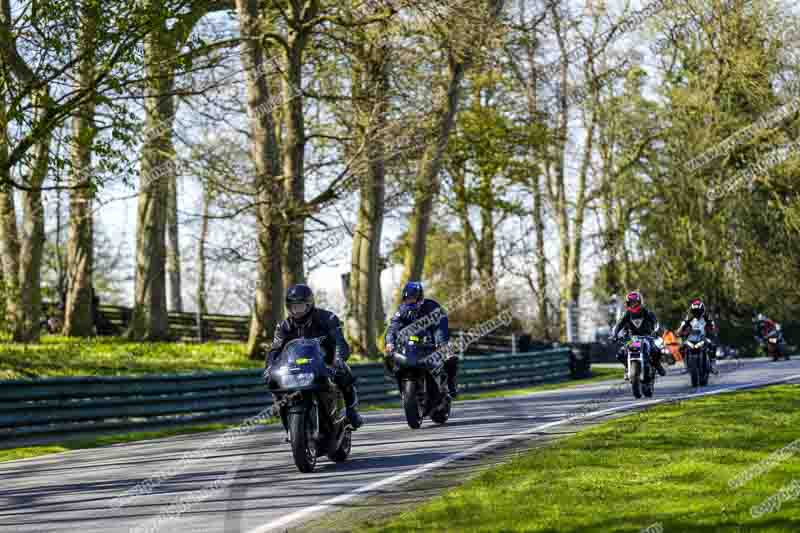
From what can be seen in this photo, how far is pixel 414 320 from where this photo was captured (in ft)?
52.2

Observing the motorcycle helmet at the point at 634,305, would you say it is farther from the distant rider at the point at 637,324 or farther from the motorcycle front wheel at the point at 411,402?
the motorcycle front wheel at the point at 411,402

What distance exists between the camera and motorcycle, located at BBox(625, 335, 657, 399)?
63.0ft

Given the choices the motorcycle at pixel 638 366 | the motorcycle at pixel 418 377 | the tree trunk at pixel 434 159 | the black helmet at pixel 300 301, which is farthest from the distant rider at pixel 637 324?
the tree trunk at pixel 434 159

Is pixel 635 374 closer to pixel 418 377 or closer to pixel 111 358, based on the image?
pixel 418 377

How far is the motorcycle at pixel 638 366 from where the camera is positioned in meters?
19.2

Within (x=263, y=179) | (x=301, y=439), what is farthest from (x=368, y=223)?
(x=301, y=439)

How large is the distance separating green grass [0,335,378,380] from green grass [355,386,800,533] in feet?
42.5

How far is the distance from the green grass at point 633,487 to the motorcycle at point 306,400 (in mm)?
1819

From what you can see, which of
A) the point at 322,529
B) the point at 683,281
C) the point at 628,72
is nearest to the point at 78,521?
the point at 322,529

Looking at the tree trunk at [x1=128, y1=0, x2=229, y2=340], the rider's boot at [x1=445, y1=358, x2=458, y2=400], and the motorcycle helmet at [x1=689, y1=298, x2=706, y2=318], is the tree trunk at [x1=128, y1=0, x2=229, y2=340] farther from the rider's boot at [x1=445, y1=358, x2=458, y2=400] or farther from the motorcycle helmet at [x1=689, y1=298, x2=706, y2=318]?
the motorcycle helmet at [x1=689, y1=298, x2=706, y2=318]

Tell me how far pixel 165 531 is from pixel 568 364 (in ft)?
81.9

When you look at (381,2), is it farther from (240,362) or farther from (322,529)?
(322,529)

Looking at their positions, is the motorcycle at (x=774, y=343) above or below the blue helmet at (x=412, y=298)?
below

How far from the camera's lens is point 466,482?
33.6 ft
